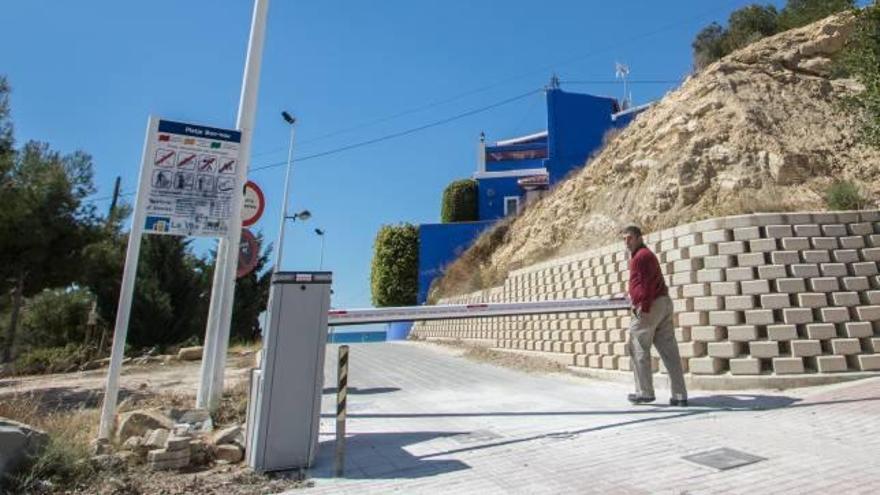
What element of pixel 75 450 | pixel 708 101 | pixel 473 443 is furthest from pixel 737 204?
A: pixel 75 450

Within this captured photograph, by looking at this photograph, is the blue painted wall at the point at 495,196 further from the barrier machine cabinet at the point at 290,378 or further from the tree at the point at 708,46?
the barrier machine cabinet at the point at 290,378

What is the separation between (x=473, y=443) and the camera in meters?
5.04

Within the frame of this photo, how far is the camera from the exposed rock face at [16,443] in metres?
3.85

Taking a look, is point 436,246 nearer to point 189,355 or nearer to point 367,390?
point 189,355

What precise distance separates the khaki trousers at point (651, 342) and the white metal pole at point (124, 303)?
5.29 meters

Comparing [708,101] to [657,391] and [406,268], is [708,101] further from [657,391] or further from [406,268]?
[406,268]

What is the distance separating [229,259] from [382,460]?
10.2ft

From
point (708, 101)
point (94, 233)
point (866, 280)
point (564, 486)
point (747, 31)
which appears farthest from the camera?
point (747, 31)

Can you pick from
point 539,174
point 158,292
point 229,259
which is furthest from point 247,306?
point 229,259

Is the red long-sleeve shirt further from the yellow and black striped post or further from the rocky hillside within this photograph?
the rocky hillside

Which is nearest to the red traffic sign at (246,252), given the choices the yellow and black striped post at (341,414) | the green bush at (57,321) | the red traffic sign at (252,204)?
the red traffic sign at (252,204)

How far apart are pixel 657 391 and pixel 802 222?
3.11 m

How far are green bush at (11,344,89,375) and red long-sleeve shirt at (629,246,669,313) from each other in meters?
15.5

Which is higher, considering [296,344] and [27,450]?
[296,344]
